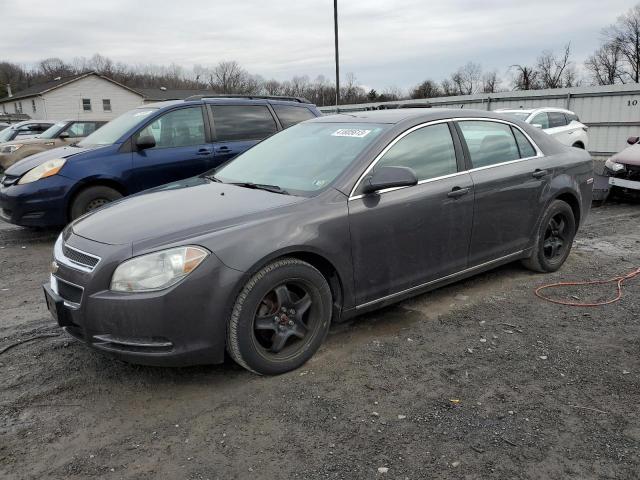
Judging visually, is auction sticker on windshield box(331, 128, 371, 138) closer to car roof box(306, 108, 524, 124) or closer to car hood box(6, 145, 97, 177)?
car roof box(306, 108, 524, 124)

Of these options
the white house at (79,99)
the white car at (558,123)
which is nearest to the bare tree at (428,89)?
the white house at (79,99)

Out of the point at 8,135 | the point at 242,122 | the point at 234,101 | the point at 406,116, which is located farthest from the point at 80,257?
the point at 8,135

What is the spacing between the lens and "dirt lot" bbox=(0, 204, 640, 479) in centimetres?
253

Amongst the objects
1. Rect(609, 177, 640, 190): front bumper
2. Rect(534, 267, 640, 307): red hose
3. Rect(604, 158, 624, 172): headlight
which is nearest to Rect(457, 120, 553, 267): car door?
Rect(534, 267, 640, 307): red hose

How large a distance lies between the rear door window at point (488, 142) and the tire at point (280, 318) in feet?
6.20

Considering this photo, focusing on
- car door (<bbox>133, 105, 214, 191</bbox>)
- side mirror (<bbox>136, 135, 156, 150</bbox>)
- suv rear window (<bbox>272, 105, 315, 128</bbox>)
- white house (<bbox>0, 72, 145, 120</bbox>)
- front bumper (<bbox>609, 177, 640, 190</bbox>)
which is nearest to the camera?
side mirror (<bbox>136, 135, 156, 150</bbox>)

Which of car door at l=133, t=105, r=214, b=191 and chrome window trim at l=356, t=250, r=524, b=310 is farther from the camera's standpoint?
car door at l=133, t=105, r=214, b=191

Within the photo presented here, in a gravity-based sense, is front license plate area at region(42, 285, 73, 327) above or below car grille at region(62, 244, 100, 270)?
below

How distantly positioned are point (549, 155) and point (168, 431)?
4.15m

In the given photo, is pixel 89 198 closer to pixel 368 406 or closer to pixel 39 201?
pixel 39 201

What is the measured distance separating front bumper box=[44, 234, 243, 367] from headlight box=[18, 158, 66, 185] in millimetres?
4131

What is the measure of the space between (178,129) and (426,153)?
4167 mm

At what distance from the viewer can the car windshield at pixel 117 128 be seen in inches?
275

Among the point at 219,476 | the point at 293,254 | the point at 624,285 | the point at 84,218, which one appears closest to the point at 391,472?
the point at 219,476
